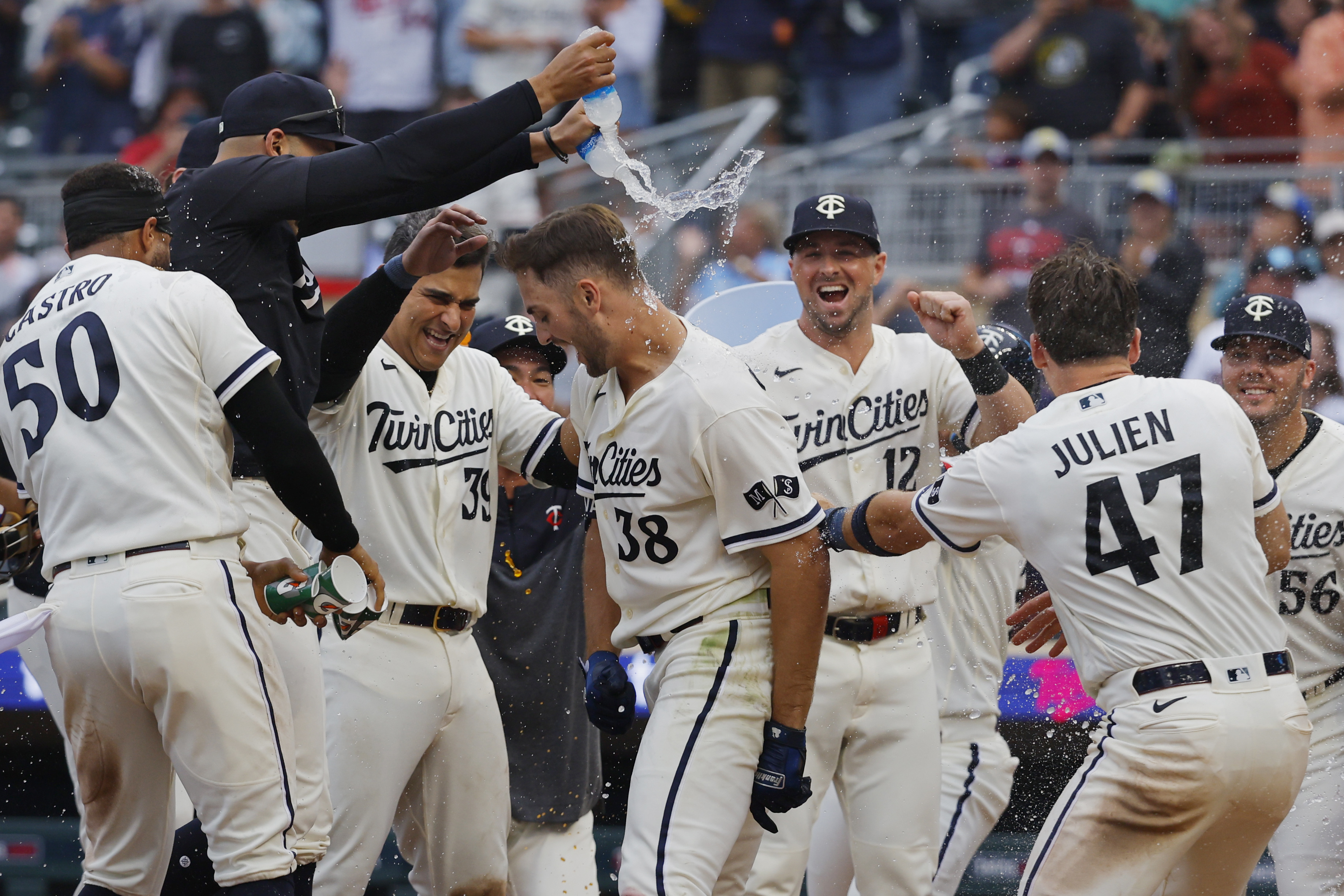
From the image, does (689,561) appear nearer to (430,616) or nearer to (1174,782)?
(430,616)

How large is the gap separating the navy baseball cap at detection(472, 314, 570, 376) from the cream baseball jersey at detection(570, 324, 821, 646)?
1688 mm

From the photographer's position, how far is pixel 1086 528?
11.4 feet

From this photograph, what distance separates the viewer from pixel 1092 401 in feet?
11.7

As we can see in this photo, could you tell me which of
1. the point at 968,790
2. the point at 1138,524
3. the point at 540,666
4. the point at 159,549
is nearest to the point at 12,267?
the point at 540,666

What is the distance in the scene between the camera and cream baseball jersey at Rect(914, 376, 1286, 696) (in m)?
3.45

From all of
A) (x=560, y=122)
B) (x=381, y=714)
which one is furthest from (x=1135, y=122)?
(x=381, y=714)

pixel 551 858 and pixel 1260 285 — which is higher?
pixel 1260 285

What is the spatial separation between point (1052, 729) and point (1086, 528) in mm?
2590

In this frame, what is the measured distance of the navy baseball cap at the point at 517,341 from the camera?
5.36m

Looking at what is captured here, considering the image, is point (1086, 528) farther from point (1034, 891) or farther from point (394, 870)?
point (394, 870)

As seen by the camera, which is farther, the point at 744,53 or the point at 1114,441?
the point at 744,53

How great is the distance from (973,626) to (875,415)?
1.26m

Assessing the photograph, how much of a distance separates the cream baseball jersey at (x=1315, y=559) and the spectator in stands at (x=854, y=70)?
5875mm

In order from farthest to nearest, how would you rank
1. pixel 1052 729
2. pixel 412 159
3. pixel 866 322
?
pixel 1052 729 < pixel 866 322 < pixel 412 159
